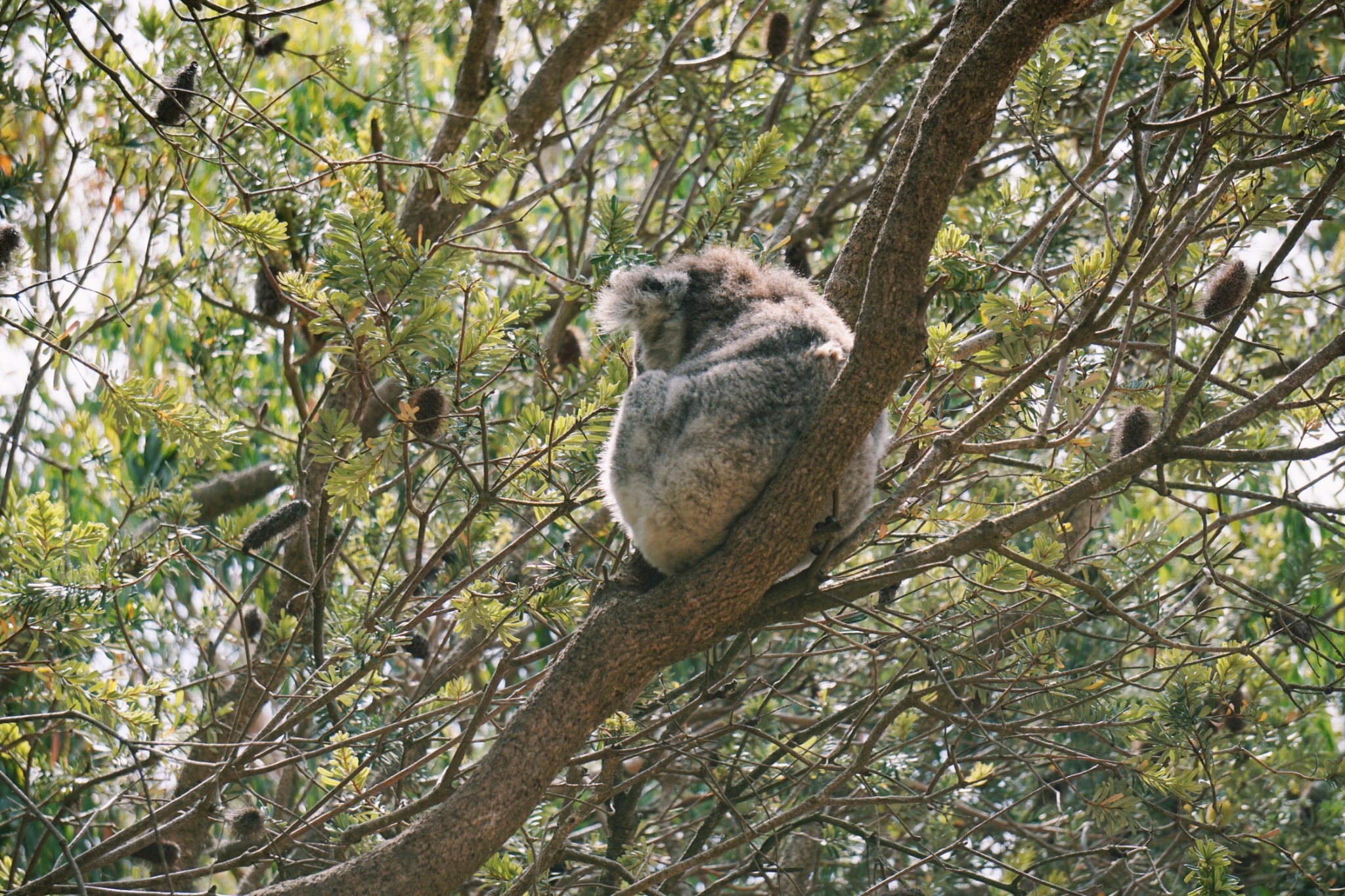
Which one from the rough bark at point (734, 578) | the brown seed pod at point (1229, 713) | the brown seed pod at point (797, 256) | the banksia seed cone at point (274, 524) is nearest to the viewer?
the rough bark at point (734, 578)

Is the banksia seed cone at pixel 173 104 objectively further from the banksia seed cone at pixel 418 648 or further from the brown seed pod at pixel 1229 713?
the brown seed pod at pixel 1229 713

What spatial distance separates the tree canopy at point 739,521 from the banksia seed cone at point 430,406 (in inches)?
0.9

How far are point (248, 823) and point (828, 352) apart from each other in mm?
2404

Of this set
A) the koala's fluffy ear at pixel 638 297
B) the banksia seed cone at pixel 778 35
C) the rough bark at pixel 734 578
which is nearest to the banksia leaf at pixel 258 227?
the koala's fluffy ear at pixel 638 297

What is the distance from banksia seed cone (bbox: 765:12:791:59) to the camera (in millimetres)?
5387

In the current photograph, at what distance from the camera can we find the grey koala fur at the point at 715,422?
331 centimetres

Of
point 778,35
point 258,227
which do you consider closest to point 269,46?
point 258,227

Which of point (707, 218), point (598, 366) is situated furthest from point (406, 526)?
point (707, 218)

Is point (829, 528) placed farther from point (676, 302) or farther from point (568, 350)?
point (568, 350)

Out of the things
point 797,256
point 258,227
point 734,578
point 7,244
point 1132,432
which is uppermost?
point 7,244

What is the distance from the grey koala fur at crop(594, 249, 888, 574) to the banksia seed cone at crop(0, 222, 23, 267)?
5.99 ft

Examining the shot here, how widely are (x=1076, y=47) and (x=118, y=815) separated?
6323mm

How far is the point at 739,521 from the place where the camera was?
3295 millimetres

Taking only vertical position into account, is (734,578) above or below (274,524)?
below
